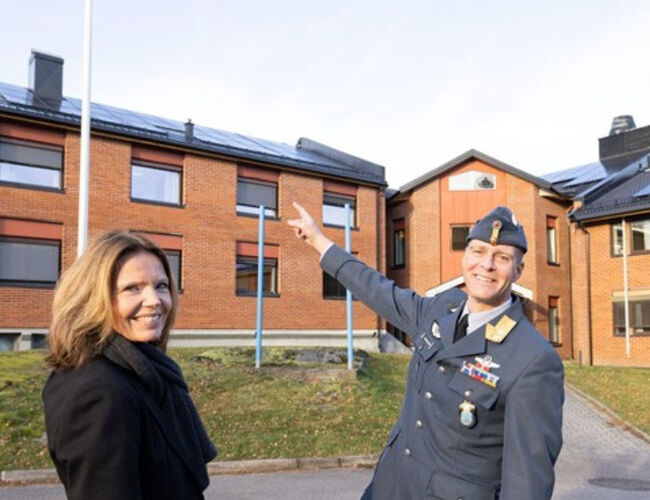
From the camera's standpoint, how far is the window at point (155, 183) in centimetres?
2164

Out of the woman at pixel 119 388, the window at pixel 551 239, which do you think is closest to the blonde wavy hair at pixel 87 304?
the woman at pixel 119 388

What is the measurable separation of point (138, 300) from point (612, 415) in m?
14.1

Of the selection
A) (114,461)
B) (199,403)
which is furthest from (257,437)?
(114,461)

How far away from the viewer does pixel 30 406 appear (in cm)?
1081

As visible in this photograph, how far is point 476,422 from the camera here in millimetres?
2572

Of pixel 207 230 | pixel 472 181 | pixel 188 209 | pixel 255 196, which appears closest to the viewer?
pixel 188 209

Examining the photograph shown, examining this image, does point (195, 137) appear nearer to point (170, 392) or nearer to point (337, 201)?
point (337, 201)

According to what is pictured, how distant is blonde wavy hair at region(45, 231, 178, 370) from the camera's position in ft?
6.53

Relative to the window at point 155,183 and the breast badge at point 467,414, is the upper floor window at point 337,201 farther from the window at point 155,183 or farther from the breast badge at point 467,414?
the breast badge at point 467,414

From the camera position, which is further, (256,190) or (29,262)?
(256,190)

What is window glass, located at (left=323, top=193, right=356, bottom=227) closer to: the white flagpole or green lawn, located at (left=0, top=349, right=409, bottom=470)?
green lawn, located at (left=0, top=349, right=409, bottom=470)

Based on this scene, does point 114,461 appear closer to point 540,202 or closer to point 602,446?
point 602,446

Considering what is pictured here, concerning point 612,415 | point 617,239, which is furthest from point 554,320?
point 612,415

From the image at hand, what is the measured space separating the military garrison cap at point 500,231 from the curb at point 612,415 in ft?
35.0
